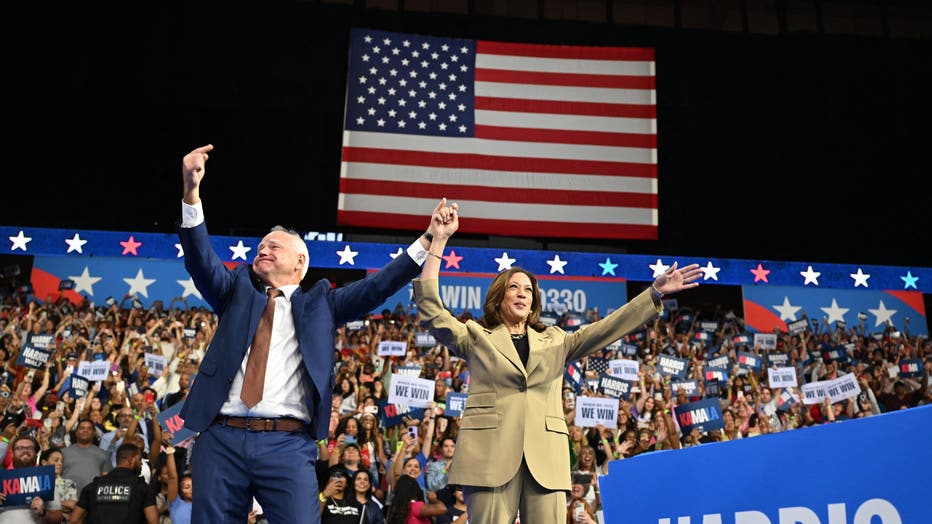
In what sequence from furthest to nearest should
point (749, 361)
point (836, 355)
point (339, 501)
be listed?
point (836, 355), point (749, 361), point (339, 501)

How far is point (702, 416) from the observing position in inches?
279

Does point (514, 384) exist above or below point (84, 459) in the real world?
above

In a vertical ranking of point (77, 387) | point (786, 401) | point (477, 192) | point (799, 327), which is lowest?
point (77, 387)

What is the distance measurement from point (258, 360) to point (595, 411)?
4862 millimetres

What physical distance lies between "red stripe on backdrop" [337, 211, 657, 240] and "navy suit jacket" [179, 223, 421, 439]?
32.1ft

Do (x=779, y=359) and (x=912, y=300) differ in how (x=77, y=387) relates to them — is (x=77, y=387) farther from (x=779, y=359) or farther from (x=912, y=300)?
(x=912, y=300)

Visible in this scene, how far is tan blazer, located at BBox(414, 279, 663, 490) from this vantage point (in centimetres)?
254

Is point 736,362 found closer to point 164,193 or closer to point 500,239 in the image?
point 500,239

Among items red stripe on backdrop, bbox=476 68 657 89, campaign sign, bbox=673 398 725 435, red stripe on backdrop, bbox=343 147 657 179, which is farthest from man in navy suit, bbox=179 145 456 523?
red stripe on backdrop, bbox=476 68 657 89

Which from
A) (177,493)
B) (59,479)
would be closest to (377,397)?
(177,493)

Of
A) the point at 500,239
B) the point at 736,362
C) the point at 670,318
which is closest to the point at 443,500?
the point at 736,362

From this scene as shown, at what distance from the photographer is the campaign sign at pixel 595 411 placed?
694 cm

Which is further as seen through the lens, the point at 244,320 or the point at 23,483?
the point at 23,483

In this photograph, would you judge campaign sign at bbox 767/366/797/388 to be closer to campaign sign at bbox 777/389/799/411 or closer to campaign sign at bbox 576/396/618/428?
campaign sign at bbox 777/389/799/411
